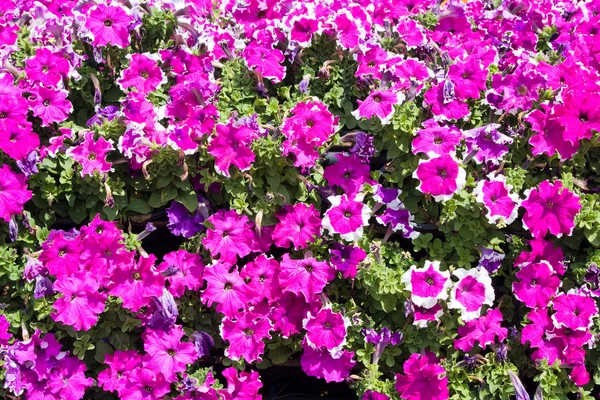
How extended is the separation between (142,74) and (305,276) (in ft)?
2.82

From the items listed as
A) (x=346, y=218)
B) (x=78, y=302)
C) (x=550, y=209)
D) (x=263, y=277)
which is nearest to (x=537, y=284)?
(x=550, y=209)

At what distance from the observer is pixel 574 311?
81.7 inches

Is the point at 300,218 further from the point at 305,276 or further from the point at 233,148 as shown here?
the point at 233,148

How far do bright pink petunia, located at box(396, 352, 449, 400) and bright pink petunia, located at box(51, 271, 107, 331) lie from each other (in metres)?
0.92

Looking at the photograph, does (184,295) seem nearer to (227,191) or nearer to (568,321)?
(227,191)

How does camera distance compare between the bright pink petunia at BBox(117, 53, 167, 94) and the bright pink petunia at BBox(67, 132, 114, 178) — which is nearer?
the bright pink petunia at BBox(67, 132, 114, 178)

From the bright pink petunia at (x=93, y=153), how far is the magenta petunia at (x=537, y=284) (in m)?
1.30

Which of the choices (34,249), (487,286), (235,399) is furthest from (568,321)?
(34,249)

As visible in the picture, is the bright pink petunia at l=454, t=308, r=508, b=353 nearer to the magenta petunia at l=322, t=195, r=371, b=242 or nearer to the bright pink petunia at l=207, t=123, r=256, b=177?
the magenta petunia at l=322, t=195, r=371, b=242

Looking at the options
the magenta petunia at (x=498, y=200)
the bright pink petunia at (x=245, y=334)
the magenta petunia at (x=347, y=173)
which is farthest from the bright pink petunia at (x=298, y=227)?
the magenta petunia at (x=498, y=200)

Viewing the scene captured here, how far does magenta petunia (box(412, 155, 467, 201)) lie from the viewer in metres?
2.03

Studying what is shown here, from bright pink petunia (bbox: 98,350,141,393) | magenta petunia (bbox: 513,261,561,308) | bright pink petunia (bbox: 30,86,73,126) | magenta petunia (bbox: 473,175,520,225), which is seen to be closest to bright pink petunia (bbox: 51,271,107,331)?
bright pink petunia (bbox: 98,350,141,393)

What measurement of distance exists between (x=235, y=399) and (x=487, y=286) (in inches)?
33.0

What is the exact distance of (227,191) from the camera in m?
2.13
